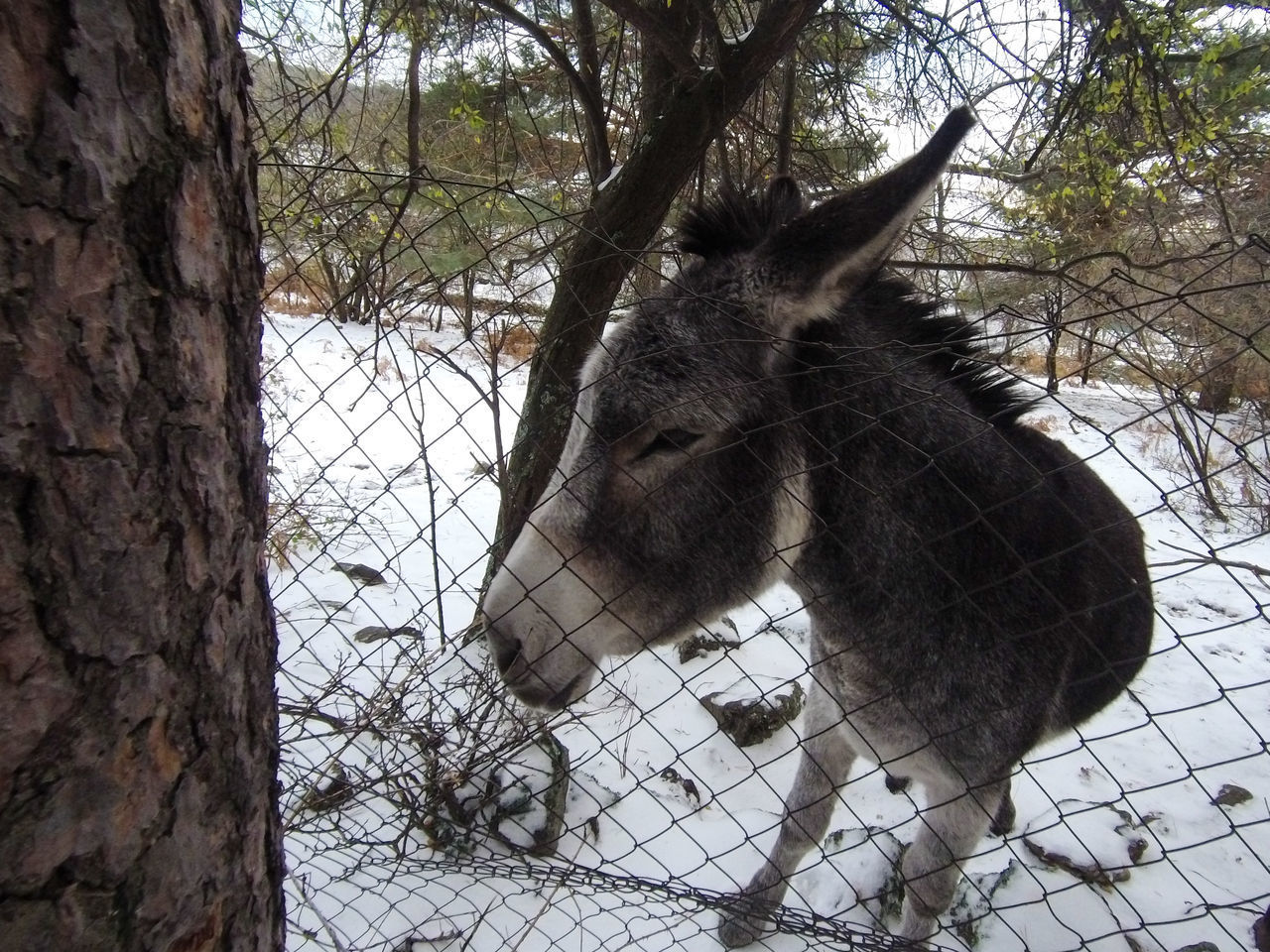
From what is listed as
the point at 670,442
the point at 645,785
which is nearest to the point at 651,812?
the point at 645,785

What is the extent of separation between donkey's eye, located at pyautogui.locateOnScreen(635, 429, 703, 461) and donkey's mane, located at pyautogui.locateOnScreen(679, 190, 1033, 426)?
69 centimetres

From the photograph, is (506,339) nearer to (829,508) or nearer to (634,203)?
(634,203)

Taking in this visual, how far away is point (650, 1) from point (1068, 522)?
12.0 feet

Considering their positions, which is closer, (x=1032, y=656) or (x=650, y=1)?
(x=1032, y=656)

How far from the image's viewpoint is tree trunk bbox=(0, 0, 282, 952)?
70 cm

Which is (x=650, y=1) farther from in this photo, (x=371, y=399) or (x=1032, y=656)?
(x=371, y=399)

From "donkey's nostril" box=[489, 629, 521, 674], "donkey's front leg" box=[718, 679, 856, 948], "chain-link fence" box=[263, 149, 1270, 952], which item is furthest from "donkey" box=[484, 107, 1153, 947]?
"donkey's front leg" box=[718, 679, 856, 948]

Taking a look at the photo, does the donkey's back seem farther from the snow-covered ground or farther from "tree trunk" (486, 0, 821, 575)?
"tree trunk" (486, 0, 821, 575)

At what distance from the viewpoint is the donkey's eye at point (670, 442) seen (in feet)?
5.88

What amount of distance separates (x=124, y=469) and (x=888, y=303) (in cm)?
208

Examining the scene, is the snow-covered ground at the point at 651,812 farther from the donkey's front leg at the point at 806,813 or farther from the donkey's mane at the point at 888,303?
the donkey's mane at the point at 888,303

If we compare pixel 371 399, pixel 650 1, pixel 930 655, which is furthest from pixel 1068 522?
pixel 371 399

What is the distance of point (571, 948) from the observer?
2.44m

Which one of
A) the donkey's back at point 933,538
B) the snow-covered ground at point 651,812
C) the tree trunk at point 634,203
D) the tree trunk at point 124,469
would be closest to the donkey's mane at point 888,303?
the donkey's back at point 933,538
